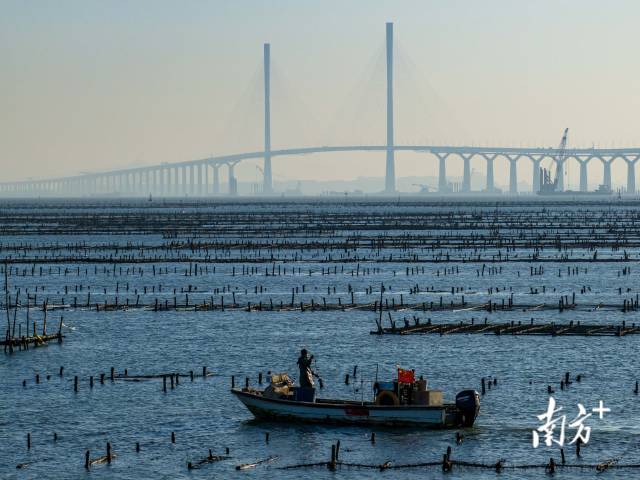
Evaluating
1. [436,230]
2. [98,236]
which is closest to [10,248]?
[98,236]

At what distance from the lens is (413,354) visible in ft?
140

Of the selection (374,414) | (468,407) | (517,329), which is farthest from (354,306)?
(468,407)

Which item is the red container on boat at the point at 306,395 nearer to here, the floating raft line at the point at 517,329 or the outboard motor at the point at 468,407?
the outboard motor at the point at 468,407

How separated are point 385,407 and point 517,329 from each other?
1705 cm

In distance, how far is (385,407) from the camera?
3162 cm

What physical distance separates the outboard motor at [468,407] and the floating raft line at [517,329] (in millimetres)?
15672

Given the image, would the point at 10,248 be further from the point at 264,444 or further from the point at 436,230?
the point at 264,444

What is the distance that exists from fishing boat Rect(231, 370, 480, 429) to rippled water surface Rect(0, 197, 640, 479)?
0.98 feet

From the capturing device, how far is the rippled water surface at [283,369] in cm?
2956

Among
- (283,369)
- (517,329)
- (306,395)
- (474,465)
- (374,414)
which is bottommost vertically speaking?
(474,465)

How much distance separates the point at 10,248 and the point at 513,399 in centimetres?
6788

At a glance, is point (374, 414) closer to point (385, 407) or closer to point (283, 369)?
point (385, 407)

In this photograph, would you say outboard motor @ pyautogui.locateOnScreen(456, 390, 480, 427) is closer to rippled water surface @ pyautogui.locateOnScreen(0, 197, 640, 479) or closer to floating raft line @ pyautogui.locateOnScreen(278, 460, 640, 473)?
rippled water surface @ pyautogui.locateOnScreen(0, 197, 640, 479)

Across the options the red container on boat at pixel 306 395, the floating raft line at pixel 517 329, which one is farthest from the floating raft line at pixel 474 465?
the floating raft line at pixel 517 329
